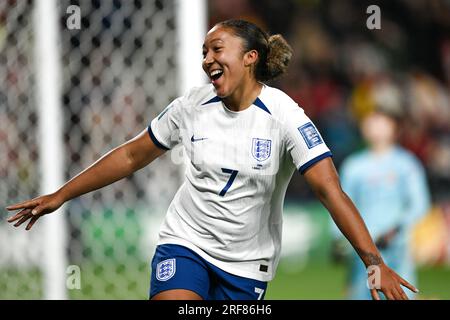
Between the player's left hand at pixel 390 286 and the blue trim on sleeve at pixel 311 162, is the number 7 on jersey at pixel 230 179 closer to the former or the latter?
the blue trim on sleeve at pixel 311 162

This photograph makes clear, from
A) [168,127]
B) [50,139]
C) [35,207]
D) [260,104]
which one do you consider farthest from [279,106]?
[50,139]

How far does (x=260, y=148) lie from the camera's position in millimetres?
3910

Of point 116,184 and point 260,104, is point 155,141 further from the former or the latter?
point 116,184

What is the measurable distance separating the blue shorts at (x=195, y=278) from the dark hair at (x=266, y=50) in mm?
818

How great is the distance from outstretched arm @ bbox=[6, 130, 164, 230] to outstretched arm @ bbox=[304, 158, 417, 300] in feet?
2.64

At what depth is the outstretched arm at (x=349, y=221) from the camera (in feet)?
11.4

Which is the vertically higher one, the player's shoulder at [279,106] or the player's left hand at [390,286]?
the player's shoulder at [279,106]

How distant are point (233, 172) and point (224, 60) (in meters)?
0.46

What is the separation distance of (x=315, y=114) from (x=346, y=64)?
3.00ft

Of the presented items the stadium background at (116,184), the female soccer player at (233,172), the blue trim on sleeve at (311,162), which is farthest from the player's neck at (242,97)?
the stadium background at (116,184)

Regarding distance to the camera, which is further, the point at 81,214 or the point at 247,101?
the point at 81,214
